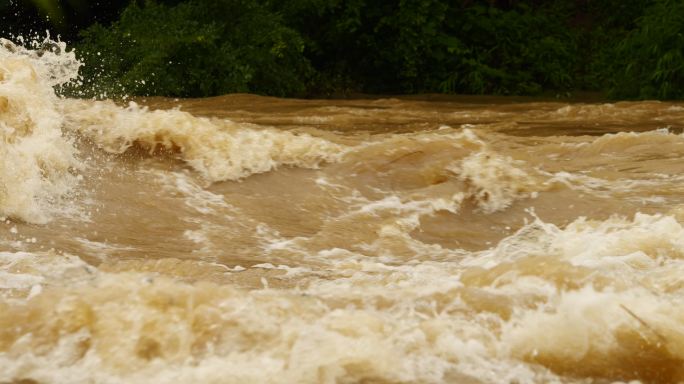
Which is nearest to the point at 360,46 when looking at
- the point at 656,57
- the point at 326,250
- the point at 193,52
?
the point at 193,52

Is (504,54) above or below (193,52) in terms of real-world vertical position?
below

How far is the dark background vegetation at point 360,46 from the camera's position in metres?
10.9

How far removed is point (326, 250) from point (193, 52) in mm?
7145

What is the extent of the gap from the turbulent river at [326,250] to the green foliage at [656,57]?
274 cm

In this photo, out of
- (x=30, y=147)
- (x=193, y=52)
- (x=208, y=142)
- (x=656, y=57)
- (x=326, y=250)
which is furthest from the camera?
(x=193, y=52)

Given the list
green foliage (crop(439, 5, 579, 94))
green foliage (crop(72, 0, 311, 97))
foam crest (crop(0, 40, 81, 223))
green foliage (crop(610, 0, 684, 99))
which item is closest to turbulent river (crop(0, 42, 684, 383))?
foam crest (crop(0, 40, 81, 223))

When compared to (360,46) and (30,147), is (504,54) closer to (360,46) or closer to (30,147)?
(360,46)

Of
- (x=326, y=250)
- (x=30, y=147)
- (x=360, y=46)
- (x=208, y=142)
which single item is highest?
(x=360, y=46)

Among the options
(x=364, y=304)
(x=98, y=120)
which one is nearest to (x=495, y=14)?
(x=98, y=120)

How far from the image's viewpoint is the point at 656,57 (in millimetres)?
10836

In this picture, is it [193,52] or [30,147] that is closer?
[30,147]

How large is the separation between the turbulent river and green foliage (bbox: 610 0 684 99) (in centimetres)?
274

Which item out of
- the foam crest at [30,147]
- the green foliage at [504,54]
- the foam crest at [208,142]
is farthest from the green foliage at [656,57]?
the foam crest at [30,147]

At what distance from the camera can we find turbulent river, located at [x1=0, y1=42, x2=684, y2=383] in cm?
311
